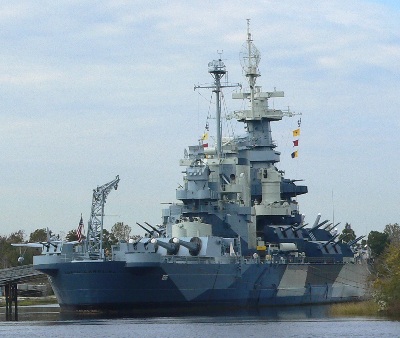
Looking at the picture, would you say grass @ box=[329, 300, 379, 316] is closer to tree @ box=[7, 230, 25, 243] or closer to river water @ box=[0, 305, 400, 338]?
river water @ box=[0, 305, 400, 338]

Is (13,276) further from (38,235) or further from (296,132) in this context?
(38,235)

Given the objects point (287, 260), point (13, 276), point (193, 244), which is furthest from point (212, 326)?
point (13, 276)

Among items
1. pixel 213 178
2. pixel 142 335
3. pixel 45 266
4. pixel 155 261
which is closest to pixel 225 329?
pixel 142 335

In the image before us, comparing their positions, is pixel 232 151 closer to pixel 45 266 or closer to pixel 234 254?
pixel 234 254

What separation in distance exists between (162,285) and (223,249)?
760cm

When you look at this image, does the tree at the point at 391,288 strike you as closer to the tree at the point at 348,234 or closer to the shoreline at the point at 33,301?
the shoreline at the point at 33,301

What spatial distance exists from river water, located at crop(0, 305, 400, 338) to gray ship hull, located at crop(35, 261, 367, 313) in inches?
89.7

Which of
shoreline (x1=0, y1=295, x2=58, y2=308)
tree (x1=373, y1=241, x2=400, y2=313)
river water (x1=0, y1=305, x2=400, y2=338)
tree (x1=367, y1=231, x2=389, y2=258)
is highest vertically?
tree (x1=367, y1=231, x2=389, y2=258)

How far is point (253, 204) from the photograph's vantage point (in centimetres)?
10606

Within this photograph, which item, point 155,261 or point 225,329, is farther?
point 155,261

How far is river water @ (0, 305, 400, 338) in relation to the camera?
71062mm

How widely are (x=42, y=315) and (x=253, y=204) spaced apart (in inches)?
799

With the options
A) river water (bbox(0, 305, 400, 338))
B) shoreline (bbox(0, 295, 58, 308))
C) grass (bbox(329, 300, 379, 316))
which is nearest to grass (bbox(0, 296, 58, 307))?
shoreline (bbox(0, 295, 58, 308))

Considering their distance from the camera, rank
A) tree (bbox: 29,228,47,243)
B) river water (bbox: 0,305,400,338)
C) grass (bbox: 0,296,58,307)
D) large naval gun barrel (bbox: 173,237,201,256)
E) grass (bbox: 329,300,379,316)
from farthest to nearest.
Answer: tree (bbox: 29,228,47,243), grass (bbox: 0,296,58,307), large naval gun barrel (bbox: 173,237,201,256), grass (bbox: 329,300,379,316), river water (bbox: 0,305,400,338)
